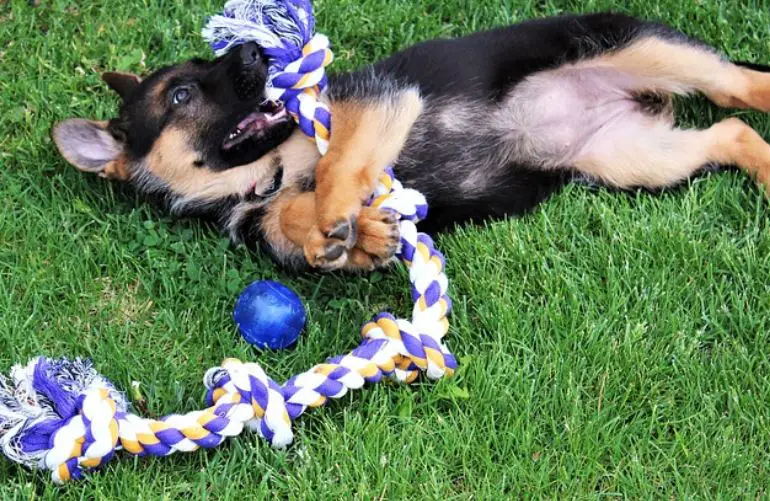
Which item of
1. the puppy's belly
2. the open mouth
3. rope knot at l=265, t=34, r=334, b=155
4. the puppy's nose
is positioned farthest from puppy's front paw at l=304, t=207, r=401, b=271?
the puppy's belly

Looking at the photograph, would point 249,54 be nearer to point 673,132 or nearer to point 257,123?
point 257,123

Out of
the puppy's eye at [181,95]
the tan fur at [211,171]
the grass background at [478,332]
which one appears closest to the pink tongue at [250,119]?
the tan fur at [211,171]

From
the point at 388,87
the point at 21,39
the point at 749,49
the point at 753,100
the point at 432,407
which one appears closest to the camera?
the point at 432,407

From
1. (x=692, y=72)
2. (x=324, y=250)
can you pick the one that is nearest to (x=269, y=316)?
(x=324, y=250)

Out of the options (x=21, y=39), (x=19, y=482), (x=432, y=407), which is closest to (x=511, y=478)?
(x=432, y=407)

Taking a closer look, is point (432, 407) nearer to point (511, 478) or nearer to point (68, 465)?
point (511, 478)

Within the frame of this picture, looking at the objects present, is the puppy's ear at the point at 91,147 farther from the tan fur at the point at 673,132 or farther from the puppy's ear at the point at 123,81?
the tan fur at the point at 673,132

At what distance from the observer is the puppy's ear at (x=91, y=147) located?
13.3 ft

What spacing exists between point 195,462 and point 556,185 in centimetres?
193

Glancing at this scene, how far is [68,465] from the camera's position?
2918 millimetres

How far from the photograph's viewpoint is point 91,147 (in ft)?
13.5

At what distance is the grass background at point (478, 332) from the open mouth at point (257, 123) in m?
→ 0.49

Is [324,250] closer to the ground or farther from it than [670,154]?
closer to the ground

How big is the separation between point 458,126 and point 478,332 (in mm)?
1016
